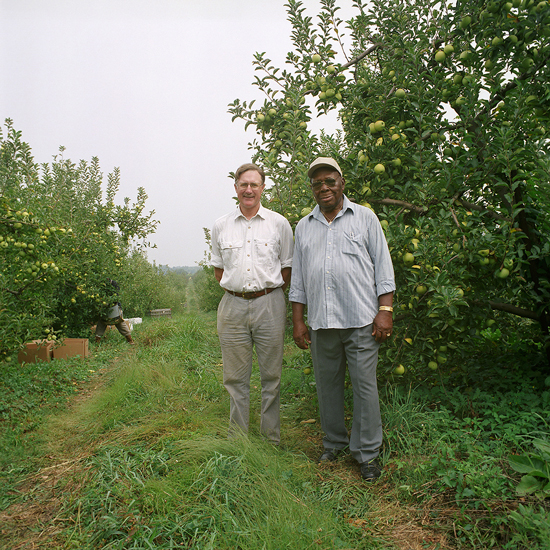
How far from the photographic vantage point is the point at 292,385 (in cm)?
485

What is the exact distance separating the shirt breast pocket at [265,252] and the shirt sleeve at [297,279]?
0.52 feet

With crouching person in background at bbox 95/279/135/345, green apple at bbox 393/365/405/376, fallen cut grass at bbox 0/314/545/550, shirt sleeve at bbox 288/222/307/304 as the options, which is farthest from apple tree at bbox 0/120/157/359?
green apple at bbox 393/365/405/376

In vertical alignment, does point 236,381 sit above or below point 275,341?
below

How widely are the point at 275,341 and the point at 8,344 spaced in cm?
263

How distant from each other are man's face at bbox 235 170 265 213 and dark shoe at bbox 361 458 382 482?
187 cm

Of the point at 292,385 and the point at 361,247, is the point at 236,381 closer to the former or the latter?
the point at 361,247

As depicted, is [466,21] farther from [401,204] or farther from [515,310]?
[515,310]

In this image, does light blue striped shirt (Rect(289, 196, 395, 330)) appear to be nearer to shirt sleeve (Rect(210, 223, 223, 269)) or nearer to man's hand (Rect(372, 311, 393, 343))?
man's hand (Rect(372, 311, 393, 343))

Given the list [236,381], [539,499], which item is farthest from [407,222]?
[539,499]

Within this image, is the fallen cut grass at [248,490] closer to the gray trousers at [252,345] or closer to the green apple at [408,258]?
the gray trousers at [252,345]

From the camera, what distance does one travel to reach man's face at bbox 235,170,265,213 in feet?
10.1

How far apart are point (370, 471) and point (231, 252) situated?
5.55ft

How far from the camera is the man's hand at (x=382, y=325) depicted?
2.68m

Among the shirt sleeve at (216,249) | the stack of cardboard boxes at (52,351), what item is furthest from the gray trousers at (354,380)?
the stack of cardboard boxes at (52,351)
